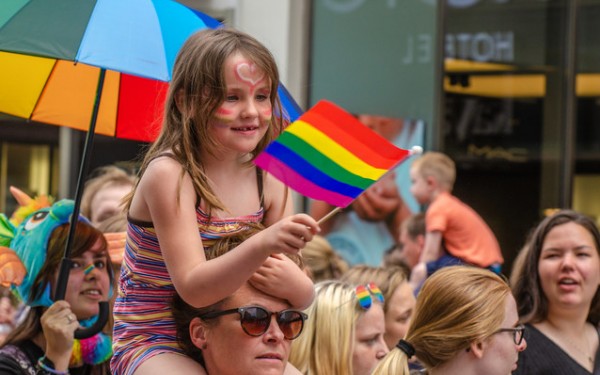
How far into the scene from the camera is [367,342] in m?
5.12

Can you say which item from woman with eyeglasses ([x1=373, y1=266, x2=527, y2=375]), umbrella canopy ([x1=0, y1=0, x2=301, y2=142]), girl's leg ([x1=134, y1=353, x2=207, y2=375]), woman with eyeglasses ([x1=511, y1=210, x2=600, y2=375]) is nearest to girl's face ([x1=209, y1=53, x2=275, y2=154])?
girl's leg ([x1=134, y1=353, x2=207, y2=375])

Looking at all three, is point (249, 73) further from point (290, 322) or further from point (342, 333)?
point (342, 333)

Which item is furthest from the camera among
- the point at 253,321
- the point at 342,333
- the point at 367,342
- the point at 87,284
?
the point at 367,342

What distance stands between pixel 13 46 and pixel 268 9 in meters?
7.71

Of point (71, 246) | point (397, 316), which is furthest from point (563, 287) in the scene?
point (71, 246)

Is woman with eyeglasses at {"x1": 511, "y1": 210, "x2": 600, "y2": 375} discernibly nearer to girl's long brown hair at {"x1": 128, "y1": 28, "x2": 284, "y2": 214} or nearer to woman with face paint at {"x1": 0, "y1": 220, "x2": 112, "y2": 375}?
woman with face paint at {"x1": 0, "y1": 220, "x2": 112, "y2": 375}

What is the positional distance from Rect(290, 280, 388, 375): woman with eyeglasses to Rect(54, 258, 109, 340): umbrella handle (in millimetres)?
779

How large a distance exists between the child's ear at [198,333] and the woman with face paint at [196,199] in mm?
71

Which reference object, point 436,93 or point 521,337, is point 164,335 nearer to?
point 521,337

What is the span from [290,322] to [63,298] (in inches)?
58.9

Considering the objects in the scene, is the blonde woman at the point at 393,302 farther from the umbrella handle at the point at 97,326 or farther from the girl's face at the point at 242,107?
the girl's face at the point at 242,107

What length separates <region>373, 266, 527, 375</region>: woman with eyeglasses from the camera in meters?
4.21

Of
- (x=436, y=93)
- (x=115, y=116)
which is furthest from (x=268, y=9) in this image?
(x=115, y=116)

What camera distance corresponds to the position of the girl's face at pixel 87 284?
4.84 m
